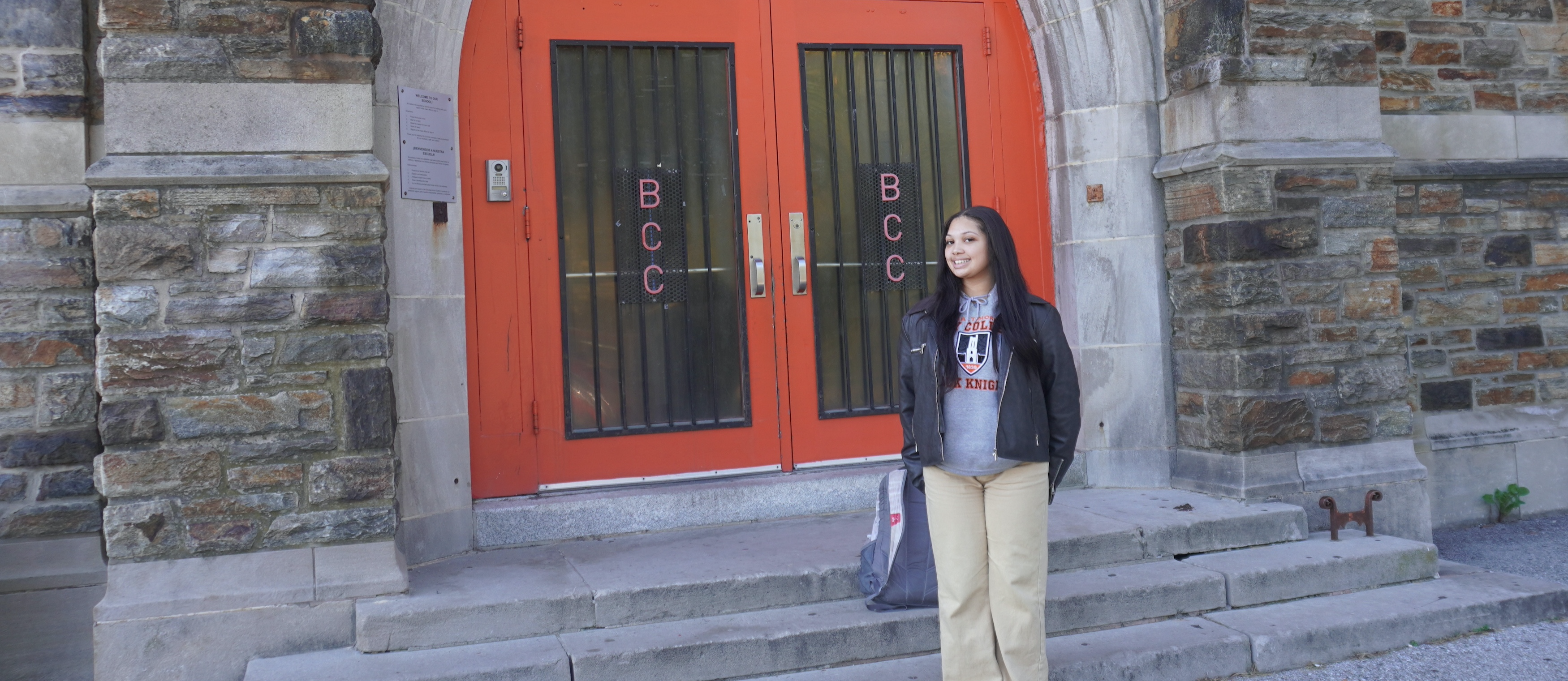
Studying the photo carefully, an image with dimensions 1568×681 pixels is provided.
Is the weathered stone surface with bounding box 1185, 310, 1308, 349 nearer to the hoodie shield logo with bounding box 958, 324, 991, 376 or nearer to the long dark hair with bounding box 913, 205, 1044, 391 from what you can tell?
the long dark hair with bounding box 913, 205, 1044, 391

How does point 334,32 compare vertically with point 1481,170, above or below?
above

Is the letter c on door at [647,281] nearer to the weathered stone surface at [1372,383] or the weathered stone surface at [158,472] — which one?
the weathered stone surface at [158,472]

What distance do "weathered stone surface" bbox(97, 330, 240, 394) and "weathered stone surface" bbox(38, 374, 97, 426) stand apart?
1.83ft

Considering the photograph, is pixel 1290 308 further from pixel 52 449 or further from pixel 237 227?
pixel 52 449

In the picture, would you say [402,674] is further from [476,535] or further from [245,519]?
[476,535]

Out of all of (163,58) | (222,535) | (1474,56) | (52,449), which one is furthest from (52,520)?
(1474,56)

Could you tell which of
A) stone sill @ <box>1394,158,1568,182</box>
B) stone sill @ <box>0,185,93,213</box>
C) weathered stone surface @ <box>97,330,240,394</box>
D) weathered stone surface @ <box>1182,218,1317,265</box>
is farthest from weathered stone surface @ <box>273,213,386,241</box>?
stone sill @ <box>1394,158,1568,182</box>

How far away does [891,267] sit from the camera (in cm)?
518

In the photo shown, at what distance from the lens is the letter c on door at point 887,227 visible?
5.16m

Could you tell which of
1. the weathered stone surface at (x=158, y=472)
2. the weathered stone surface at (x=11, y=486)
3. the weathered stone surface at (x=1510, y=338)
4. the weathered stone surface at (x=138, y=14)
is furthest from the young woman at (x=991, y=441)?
the weathered stone surface at (x=1510, y=338)

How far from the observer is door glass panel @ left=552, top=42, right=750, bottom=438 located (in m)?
4.76

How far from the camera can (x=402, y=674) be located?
131 inches

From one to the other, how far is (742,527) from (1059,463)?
192cm

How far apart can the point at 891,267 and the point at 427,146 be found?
85.7 inches
